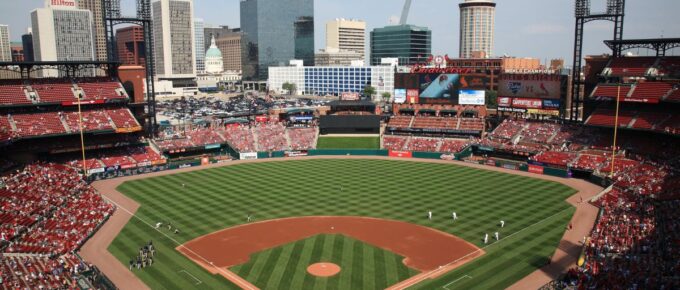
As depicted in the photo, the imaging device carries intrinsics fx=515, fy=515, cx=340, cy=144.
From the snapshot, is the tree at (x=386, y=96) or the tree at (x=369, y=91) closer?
the tree at (x=369, y=91)

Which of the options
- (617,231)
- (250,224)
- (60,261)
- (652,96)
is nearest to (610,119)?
(652,96)

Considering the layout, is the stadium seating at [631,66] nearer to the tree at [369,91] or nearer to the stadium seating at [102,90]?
the stadium seating at [102,90]

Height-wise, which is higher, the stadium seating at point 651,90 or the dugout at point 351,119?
the stadium seating at point 651,90

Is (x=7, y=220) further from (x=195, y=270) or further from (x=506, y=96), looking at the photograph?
(x=506, y=96)

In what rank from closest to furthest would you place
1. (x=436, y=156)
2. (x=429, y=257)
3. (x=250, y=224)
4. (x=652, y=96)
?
(x=429, y=257)
(x=250, y=224)
(x=652, y=96)
(x=436, y=156)

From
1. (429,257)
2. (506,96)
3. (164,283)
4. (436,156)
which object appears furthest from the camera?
(506,96)

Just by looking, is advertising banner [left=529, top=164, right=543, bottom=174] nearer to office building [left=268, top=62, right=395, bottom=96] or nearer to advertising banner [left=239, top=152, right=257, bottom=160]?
advertising banner [left=239, top=152, right=257, bottom=160]

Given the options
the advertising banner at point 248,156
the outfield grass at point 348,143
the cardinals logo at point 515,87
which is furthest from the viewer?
the outfield grass at point 348,143

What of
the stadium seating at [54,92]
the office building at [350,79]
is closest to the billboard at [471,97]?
the stadium seating at [54,92]
